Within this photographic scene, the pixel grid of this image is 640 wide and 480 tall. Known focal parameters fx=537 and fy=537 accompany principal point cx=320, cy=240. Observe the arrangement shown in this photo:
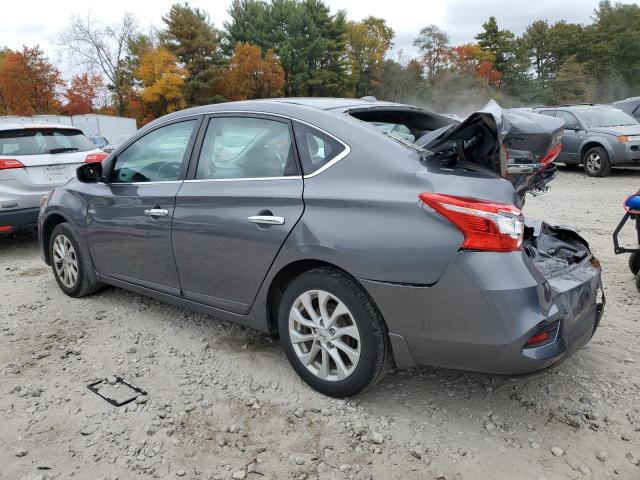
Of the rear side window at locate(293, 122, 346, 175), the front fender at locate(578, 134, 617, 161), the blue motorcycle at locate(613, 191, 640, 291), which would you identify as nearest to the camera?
the rear side window at locate(293, 122, 346, 175)

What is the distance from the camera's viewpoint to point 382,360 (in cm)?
275

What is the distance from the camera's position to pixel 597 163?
12359 mm

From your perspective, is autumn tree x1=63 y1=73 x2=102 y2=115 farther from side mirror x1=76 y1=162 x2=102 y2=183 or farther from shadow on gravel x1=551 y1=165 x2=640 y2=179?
side mirror x1=76 y1=162 x2=102 y2=183

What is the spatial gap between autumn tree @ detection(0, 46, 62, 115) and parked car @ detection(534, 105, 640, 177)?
45.6 m

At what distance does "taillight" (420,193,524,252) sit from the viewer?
2428mm

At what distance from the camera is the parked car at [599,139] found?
11836 millimetres

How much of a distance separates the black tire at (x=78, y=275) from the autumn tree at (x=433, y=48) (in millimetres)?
71665

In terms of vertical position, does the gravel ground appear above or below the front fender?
below

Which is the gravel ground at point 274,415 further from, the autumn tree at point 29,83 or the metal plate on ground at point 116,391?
the autumn tree at point 29,83

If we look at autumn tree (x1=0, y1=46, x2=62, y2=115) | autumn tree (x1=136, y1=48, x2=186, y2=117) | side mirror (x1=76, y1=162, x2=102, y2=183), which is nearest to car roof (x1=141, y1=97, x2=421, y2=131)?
side mirror (x1=76, y1=162, x2=102, y2=183)

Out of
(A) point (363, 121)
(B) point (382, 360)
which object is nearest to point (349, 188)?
(A) point (363, 121)

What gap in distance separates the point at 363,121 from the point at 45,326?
9.88 ft

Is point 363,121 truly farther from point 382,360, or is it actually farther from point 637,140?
point 637,140

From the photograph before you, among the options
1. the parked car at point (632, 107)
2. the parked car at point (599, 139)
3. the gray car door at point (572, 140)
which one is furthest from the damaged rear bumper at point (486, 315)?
the parked car at point (632, 107)
